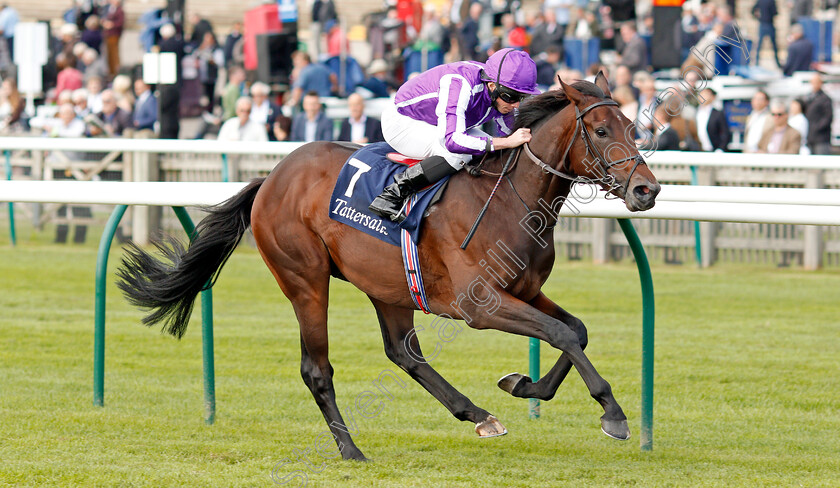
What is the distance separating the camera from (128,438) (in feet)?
15.8

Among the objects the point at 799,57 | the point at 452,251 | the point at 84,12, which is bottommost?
the point at 452,251

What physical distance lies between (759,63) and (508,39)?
4181mm

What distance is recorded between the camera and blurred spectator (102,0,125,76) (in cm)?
2134

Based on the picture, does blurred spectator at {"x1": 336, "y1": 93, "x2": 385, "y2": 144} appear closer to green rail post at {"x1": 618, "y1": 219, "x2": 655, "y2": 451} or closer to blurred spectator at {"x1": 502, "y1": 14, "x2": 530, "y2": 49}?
blurred spectator at {"x1": 502, "y1": 14, "x2": 530, "y2": 49}

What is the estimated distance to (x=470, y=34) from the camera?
18.6 m

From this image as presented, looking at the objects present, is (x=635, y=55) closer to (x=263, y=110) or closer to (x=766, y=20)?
(x=766, y=20)

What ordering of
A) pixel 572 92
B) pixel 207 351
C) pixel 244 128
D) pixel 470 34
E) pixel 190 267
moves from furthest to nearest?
pixel 470 34, pixel 244 128, pixel 207 351, pixel 190 267, pixel 572 92

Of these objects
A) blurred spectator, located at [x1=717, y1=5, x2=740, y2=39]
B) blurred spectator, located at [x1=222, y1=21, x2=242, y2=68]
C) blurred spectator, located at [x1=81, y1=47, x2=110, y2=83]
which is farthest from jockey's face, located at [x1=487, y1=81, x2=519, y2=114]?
blurred spectator, located at [x1=81, y1=47, x2=110, y2=83]

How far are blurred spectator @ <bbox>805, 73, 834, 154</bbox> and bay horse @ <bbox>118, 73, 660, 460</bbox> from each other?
8678 millimetres

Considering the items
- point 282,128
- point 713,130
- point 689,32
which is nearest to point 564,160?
point 713,130

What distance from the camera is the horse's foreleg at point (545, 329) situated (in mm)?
3900

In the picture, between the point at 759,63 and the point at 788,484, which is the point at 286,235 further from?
the point at 759,63

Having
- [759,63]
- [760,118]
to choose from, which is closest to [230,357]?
[760,118]

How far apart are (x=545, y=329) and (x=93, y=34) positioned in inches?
728
